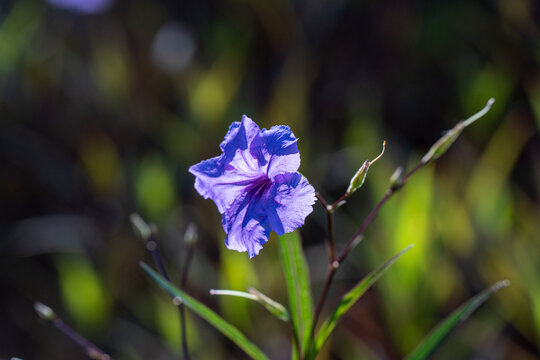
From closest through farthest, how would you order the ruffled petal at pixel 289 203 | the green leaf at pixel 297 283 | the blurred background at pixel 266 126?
the ruffled petal at pixel 289 203 → the green leaf at pixel 297 283 → the blurred background at pixel 266 126

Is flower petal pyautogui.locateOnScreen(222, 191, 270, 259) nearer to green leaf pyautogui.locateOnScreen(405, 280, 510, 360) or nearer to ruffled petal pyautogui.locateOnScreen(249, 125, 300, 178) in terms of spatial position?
ruffled petal pyautogui.locateOnScreen(249, 125, 300, 178)

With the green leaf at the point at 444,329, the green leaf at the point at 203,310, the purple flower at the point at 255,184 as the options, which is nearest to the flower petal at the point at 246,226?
the purple flower at the point at 255,184

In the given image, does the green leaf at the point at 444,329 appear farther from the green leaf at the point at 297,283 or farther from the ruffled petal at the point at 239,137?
the ruffled petal at the point at 239,137

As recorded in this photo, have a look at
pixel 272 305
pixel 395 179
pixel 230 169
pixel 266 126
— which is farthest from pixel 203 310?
pixel 266 126

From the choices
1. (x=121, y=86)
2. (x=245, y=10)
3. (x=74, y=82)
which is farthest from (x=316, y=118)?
(x=74, y=82)

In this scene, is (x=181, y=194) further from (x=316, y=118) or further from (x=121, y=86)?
(x=316, y=118)

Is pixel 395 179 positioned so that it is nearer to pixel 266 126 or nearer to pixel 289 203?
pixel 289 203

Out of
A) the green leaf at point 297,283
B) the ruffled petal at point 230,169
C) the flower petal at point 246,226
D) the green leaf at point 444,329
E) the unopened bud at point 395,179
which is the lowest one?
the green leaf at point 444,329
